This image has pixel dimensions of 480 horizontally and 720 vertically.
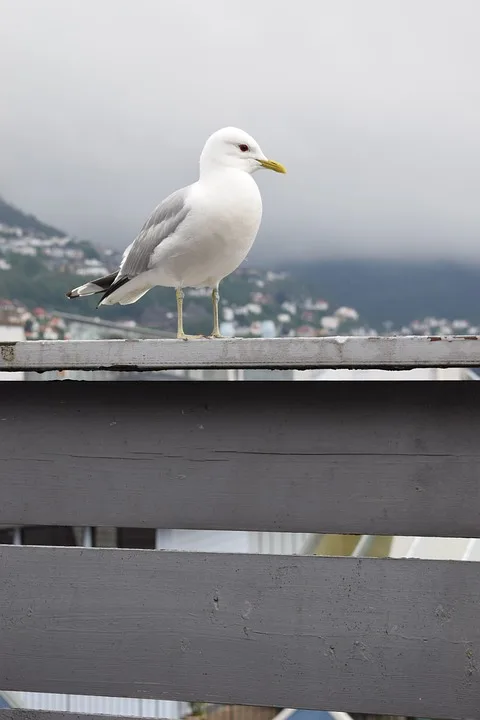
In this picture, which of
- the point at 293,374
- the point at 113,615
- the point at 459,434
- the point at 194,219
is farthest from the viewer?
the point at 194,219

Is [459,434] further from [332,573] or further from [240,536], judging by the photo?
[240,536]

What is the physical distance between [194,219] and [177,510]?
51.2 inches

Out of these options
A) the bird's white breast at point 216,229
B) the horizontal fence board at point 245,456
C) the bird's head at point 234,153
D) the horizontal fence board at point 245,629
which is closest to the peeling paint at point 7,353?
the horizontal fence board at point 245,456

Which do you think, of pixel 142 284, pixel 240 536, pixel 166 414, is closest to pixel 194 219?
pixel 142 284

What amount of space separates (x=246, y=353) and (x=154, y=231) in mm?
1502

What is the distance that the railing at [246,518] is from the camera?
5.32ft

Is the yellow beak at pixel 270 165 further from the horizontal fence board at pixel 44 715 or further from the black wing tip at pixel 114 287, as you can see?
the horizontal fence board at pixel 44 715

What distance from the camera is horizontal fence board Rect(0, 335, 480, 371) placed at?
155 centimetres

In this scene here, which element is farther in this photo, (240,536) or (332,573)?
(240,536)

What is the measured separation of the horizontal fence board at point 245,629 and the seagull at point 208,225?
40.5 inches

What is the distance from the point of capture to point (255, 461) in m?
1.71

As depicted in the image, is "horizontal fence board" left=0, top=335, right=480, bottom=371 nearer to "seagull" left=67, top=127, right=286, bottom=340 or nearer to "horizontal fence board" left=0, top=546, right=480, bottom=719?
"horizontal fence board" left=0, top=546, right=480, bottom=719

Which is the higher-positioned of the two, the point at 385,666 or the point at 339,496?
the point at 339,496

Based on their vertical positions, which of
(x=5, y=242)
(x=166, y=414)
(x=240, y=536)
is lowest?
(x=166, y=414)
